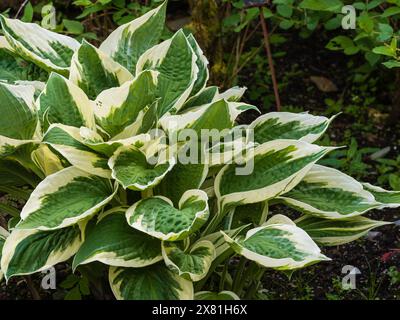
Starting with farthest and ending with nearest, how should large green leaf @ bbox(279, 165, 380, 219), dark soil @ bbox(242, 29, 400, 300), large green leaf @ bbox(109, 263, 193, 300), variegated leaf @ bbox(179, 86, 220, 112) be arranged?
dark soil @ bbox(242, 29, 400, 300) < variegated leaf @ bbox(179, 86, 220, 112) < large green leaf @ bbox(279, 165, 380, 219) < large green leaf @ bbox(109, 263, 193, 300)

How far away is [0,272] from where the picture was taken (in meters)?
1.49

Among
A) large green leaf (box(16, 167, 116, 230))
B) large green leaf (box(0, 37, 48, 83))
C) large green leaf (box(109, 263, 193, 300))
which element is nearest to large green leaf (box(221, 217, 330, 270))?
large green leaf (box(109, 263, 193, 300))

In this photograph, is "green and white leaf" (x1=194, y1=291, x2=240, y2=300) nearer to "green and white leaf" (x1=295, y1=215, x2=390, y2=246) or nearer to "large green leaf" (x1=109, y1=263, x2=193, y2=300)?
"large green leaf" (x1=109, y1=263, x2=193, y2=300)

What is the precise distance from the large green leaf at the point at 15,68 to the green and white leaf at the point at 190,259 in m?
0.60

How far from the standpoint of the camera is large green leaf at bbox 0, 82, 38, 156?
1492mm

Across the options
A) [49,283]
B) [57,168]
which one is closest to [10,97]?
[57,168]

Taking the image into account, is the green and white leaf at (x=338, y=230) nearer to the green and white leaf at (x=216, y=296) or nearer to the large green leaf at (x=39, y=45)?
the green and white leaf at (x=216, y=296)

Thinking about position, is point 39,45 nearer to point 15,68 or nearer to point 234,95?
point 15,68

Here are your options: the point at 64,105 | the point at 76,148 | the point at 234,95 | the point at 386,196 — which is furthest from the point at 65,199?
the point at 386,196

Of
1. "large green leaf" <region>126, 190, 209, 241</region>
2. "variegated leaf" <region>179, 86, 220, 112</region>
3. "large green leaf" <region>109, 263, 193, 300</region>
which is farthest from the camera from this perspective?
"variegated leaf" <region>179, 86, 220, 112</region>

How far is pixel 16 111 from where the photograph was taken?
4.91 ft

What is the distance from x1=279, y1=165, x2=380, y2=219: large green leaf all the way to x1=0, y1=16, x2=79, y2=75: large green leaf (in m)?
0.60

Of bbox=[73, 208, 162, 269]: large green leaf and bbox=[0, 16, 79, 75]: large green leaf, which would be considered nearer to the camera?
bbox=[73, 208, 162, 269]: large green leaf

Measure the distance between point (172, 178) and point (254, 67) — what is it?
5.11 feet
